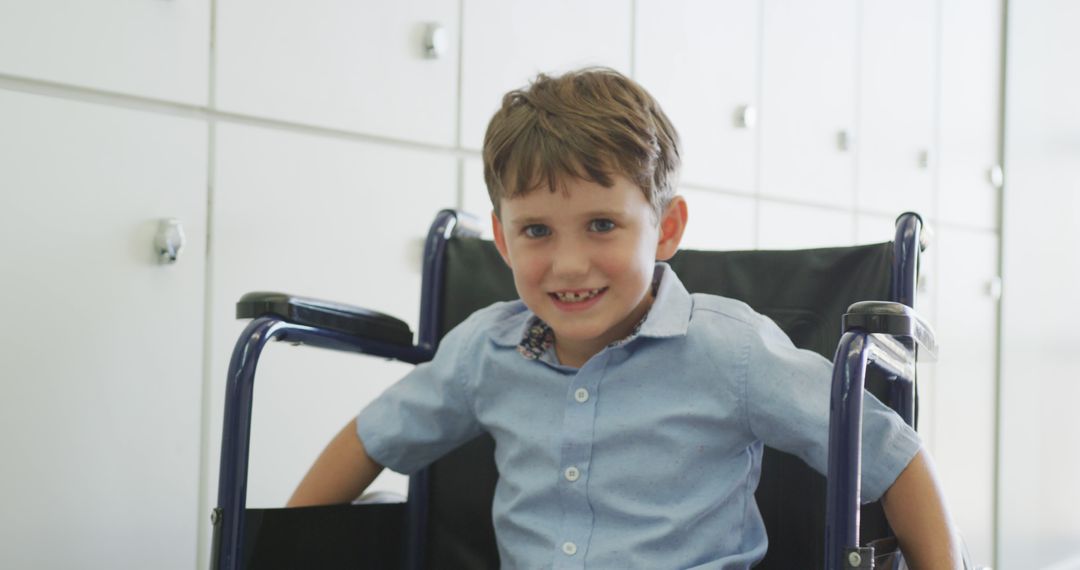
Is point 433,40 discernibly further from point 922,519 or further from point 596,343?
point 922,519

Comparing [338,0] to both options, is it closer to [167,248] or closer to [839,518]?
[167,248]

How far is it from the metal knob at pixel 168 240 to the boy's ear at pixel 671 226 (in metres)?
0.64

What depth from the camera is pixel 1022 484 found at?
319 cm

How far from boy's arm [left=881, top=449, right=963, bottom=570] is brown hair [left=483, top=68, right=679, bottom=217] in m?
0.37

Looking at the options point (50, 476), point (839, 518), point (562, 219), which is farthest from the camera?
point (50, 476)

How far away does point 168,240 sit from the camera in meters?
1.36

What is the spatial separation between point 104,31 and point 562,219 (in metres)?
0.67

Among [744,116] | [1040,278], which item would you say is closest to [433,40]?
[744,116]

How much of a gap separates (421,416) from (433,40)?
2.32 feet

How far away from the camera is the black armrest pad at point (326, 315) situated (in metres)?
1.06

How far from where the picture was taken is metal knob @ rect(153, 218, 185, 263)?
4.46 feet

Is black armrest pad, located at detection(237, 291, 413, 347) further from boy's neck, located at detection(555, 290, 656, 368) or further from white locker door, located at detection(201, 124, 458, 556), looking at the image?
white locker door, located at detection(201, 124, 458, 556)

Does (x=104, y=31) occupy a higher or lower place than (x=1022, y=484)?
higher

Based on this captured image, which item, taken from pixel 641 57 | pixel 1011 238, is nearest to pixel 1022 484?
pixel 1011 238
